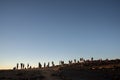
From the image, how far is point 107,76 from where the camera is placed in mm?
55312

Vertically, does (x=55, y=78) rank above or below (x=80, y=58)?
below

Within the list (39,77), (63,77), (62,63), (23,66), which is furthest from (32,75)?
(62,63)

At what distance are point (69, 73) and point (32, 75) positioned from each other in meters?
9.21

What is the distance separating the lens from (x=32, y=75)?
60906mm

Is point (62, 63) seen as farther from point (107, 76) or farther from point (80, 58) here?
point (107, 76)

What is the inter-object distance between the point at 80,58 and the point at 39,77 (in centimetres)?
3709

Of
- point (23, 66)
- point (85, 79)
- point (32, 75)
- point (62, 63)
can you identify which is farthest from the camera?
point (62, 63)

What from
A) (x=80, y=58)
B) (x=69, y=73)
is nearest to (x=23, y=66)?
(x=80, y=58)

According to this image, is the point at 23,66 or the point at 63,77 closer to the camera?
the point at 63,77

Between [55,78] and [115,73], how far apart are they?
544 inches

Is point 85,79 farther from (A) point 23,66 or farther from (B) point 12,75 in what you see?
(A) point 23,66

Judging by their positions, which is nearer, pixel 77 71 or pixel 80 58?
pixel 77 71

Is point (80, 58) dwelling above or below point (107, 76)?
above

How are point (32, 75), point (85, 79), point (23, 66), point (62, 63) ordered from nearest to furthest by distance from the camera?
1. point (85, 79)
2. point (32, 75)
3. point (23, 66)
4. point (62, 63)
